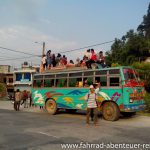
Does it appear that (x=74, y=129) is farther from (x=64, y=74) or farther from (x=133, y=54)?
(x=133, y=54)

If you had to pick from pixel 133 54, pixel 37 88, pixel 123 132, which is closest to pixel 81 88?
pixel 37 88

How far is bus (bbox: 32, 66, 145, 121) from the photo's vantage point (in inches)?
579

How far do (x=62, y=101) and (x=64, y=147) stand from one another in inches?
368

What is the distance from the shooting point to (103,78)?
1567 cm

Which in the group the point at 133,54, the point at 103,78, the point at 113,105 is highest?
the point at 133,54

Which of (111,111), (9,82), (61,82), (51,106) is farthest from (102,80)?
(9,82)

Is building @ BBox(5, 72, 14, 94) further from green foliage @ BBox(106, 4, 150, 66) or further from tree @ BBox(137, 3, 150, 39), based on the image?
tree @ BBox(137, 3, 150, 39)

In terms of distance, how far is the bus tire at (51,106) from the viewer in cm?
1870

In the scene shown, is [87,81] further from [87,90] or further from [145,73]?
[145,73]

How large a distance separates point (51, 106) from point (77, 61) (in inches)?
136

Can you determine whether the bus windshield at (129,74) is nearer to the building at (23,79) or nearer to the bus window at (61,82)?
the bus window at (61,82)

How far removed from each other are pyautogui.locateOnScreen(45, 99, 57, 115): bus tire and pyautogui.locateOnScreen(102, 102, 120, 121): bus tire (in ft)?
13.8

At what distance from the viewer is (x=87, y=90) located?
1636 centimetres

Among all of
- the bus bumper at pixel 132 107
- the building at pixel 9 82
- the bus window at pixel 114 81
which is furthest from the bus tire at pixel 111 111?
the building at pixel 9 82
